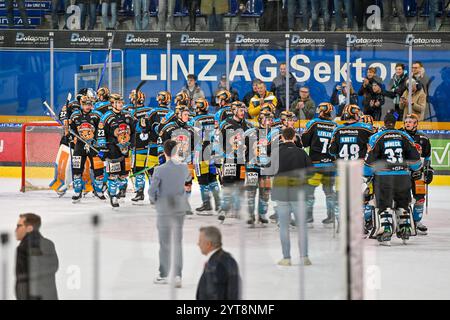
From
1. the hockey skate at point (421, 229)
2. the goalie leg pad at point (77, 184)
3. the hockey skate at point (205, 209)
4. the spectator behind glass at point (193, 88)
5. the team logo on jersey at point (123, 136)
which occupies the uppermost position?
the spectator behind glass at point (193, 88)

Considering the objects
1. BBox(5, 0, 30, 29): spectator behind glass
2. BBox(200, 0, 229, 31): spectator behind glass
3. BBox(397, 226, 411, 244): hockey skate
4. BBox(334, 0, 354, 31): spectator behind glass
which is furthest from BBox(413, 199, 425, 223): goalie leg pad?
BBox(5, 0, 30, 29): spectator behind glass

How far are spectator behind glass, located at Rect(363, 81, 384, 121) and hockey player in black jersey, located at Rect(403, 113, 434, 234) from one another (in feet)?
17.4

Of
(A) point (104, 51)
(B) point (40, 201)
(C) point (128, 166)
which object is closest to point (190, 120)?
(C) point (128, 166)

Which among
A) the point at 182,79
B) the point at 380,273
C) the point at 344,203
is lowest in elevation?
the point at 380,273

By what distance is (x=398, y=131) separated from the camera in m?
14.2

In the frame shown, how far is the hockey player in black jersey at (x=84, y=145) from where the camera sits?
18234mm

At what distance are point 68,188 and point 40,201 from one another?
1.10m

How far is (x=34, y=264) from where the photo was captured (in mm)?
7531

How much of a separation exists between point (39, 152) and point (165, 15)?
165 inches

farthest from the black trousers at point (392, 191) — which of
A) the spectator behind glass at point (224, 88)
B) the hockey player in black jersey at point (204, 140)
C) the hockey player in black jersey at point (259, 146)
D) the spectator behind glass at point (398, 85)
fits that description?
the spectator behind glass at point (224, 88)

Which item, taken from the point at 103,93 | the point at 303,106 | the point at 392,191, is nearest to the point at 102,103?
the point at 103,93

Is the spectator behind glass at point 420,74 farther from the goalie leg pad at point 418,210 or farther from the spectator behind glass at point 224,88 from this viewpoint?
the goalie leg pad at point 418,210

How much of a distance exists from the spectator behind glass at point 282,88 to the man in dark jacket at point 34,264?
12.6 metres

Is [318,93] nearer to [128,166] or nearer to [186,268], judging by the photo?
[128,166]
